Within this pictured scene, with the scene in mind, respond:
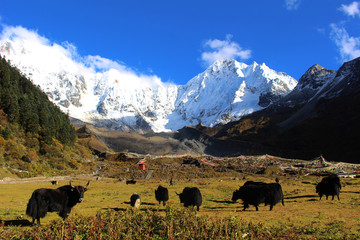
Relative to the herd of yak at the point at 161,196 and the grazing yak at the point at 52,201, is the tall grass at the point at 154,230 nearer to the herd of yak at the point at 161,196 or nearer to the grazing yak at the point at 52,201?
the grazing yak at the point at 52,201

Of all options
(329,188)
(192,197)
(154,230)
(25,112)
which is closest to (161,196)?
(192,197)

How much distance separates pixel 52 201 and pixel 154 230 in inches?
284

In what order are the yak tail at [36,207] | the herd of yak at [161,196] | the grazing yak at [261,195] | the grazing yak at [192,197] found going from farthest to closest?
the grazing yak at [192,197], the grazing yak at [261,195], the herd of yak at [161,196], the yak tail at [36,207]

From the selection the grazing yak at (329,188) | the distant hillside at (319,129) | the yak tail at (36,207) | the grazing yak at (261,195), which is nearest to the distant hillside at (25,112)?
the yak tail at (36,207)

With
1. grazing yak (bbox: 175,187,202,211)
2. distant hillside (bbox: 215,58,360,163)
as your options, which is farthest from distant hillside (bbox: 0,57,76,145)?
distant hillside (bbox: 215,58,360,163)

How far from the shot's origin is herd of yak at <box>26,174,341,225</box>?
13352mm

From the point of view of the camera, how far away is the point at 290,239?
941 cm

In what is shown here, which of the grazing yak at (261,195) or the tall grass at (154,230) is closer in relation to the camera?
the tall grass at (154,230)

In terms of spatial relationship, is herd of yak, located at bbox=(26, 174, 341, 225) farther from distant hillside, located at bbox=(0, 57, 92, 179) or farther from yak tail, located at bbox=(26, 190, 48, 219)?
distant hillside, located at bbox=(0, 57, 92, 179)

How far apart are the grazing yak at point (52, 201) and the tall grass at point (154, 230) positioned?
11.9ft

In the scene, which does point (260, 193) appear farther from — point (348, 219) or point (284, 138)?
point (284, 138)

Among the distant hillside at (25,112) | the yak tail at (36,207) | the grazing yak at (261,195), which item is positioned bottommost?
the yak tail at (36,207)

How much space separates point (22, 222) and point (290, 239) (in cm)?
1339

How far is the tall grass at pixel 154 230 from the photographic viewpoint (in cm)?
905
